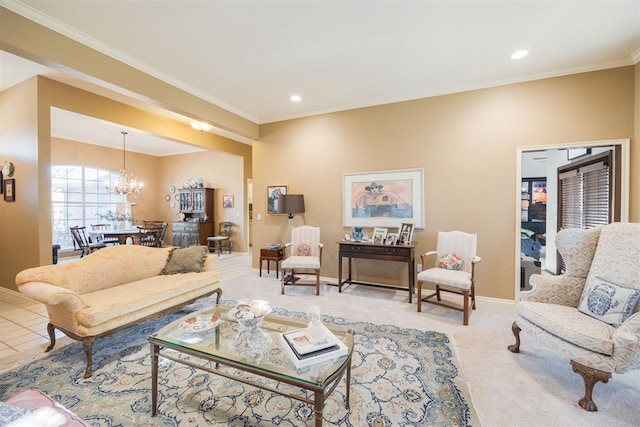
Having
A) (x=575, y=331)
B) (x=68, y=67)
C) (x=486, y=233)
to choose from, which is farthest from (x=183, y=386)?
(x=486, y=233)

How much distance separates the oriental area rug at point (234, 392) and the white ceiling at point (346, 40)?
307 cm

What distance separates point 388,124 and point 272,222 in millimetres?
2817

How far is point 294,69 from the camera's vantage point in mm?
3480

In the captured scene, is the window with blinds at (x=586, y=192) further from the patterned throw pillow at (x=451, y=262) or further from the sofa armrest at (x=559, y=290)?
the patterned throw pillow at (x=451, y=262)

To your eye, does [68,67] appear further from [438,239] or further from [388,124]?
[438,239]

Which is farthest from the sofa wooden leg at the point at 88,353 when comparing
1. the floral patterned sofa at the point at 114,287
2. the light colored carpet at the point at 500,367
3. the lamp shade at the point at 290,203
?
the lamp shade at the point at 290,203

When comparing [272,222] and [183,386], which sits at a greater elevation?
[272,222]

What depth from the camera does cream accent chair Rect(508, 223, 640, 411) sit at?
5.76 feet

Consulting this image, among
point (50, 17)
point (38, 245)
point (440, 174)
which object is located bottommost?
point (38, 245)

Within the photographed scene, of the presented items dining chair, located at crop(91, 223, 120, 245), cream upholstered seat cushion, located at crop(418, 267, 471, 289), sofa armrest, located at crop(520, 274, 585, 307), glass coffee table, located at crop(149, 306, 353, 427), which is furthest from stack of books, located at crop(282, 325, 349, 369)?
dining chair, located at crop(91, 223, 120, 245)

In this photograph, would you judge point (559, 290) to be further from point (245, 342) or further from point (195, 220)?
point (195, 220)

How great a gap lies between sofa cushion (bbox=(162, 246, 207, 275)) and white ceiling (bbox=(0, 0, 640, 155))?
2333mm

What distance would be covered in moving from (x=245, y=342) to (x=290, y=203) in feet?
10.3

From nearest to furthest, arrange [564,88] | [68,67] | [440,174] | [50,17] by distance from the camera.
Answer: [50,17] < [68,67] < [564,88] < [440,174]
